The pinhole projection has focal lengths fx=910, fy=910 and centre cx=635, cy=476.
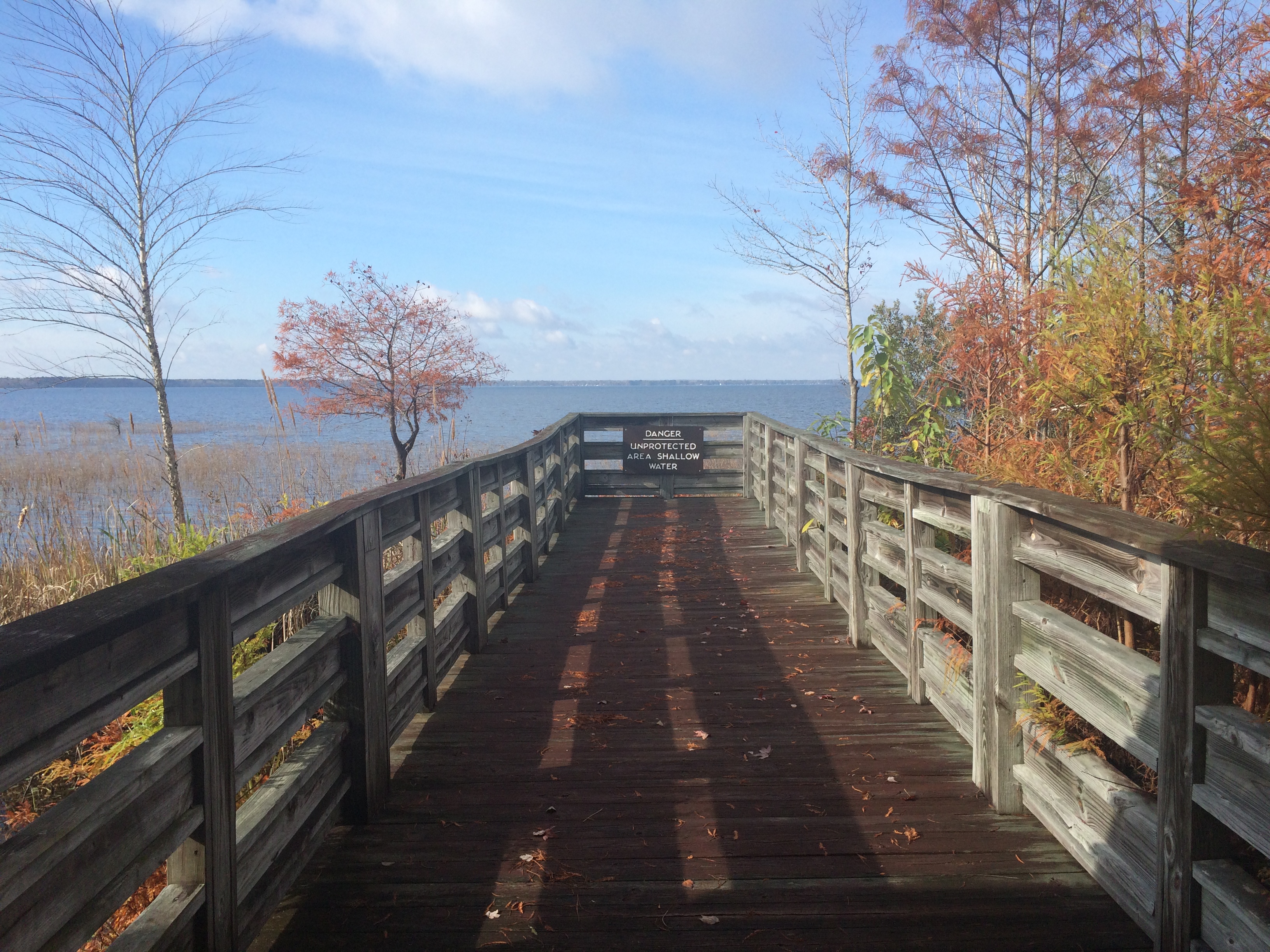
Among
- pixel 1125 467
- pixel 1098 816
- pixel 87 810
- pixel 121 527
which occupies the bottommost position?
pixel 1098 816

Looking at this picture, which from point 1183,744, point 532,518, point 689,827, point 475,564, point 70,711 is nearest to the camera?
point 70,711

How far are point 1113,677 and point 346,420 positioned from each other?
121 feet

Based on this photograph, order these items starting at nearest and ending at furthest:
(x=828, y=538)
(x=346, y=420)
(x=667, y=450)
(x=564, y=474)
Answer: (x=828, y=538) < (x=564, y=474) < (x=667, y=450) < (x=346, y=420)

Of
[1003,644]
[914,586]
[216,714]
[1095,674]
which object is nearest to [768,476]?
[914,586]

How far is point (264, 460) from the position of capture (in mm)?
24656

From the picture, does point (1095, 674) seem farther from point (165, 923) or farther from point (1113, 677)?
point (165, 923)

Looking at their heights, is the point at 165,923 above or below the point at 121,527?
below

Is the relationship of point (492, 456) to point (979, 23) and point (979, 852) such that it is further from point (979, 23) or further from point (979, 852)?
point (979, 23)

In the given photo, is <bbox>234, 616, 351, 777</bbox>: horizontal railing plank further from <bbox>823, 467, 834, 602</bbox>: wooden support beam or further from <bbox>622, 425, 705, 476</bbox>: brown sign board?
<bbox>622, 425, 705, 476</bbox>: brown sign board

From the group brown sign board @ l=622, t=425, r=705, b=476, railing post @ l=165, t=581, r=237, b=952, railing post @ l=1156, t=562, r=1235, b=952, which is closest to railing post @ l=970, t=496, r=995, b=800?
railing post @ l=1156, t=562, r=1235, b=952

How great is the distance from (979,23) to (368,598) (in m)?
6.79

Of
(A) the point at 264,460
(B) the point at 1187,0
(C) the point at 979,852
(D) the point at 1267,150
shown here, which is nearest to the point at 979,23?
(B) the point at 1187,0

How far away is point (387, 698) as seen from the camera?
382cm

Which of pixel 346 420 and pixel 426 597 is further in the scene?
pixel 346 420
